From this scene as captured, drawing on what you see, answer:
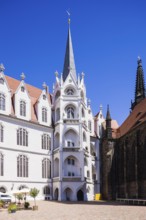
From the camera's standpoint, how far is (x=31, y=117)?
56656 mm

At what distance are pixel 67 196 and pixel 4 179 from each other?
12450mm

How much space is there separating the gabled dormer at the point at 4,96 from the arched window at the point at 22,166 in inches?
302

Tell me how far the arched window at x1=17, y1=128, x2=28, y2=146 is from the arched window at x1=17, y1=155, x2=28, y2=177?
2.18 metres

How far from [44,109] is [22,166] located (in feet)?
38.7

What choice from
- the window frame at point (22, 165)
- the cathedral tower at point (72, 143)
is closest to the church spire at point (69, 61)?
the cathedral tower at point (72, 143)

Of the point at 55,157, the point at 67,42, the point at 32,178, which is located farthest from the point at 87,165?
the point at 67,42

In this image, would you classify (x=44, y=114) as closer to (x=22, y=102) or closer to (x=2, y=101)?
(x=22, y=102)

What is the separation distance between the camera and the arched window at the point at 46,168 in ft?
186

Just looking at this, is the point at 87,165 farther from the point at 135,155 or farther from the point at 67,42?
the point at 67,42

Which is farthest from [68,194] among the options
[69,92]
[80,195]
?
[69,92]

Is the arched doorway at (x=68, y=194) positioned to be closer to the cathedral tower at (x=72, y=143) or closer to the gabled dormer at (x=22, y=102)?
the cathedral tower at (x=72, y=143)

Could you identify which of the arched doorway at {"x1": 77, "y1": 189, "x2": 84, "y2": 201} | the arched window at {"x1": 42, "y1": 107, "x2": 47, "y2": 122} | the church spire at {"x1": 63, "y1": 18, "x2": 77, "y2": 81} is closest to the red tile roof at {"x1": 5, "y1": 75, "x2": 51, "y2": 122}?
the arched window at {"x1": 42, "y1": 107, "x2": 47, "y2": 122}

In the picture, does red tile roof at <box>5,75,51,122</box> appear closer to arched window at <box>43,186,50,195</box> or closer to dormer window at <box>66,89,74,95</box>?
dormer window at <box>66,89,74,95</box>

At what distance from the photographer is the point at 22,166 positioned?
53031 millimetres
